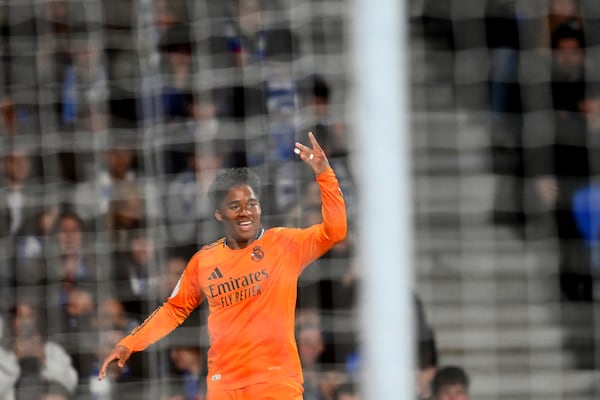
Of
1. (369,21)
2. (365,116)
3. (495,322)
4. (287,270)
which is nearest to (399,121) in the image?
(365,116)

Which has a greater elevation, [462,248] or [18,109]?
[18,109]

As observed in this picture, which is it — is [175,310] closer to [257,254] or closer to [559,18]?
[257,254]

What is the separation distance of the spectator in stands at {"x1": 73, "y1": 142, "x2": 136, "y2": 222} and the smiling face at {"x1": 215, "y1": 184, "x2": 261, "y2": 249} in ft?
5.19

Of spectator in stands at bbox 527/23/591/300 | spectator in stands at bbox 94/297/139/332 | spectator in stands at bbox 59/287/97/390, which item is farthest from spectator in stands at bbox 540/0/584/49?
spectator in stands at bbox 59/287/97/390

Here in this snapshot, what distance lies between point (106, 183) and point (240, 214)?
5.74ft

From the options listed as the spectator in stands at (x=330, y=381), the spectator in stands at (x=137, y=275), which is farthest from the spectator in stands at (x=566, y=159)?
the spectator in stands at (x=137, y=275)

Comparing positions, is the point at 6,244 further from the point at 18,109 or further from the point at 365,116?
the point at 365,116

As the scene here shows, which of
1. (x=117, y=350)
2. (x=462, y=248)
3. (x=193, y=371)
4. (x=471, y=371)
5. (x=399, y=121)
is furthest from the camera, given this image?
(x=462, y=248)

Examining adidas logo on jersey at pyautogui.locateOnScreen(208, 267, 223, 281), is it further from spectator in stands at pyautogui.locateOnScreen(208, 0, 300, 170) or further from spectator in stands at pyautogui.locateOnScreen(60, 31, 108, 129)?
spectator in stands at pyautogui.locateOnScreen(60, 31, 108, 129)

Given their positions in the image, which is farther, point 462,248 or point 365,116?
point 462,248

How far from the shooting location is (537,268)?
15.9ft

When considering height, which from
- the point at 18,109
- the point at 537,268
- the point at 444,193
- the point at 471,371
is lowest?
the point at 471,371

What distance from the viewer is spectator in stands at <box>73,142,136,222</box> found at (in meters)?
4.84

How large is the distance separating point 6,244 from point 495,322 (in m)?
2.07
